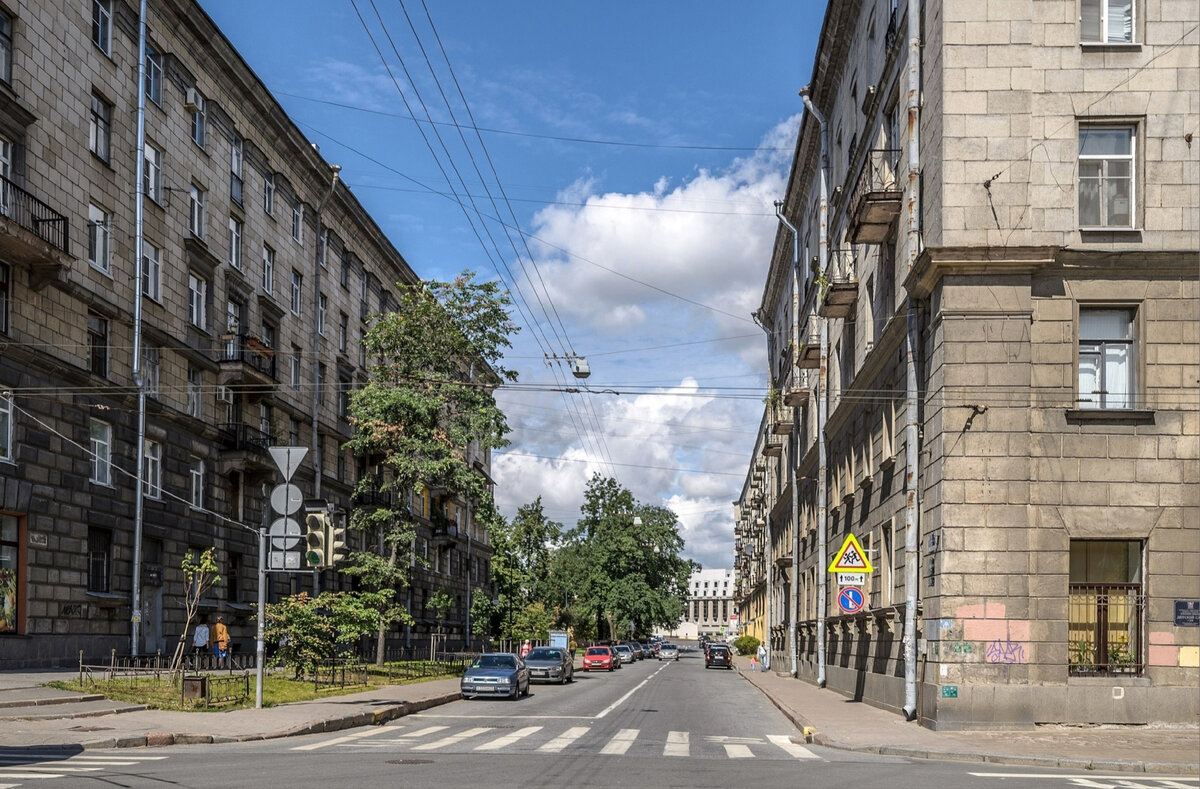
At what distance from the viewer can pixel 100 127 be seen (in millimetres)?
33094

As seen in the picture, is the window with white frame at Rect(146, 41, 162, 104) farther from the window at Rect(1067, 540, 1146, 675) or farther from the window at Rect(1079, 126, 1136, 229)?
the window at Rect(1067, 540, 1146, 675)

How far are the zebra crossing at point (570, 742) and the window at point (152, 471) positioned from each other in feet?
55.5

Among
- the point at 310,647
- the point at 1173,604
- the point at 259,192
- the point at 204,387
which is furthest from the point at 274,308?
the point at 1173,604

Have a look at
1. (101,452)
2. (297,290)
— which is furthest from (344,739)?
(297,290)

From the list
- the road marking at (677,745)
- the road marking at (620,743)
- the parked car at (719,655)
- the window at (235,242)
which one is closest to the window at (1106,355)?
the road marking at (677,745)

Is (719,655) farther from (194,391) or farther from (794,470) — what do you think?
(194,391)

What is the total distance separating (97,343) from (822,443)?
21619mm

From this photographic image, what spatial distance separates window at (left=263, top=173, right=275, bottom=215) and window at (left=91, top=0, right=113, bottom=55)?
13371 mm

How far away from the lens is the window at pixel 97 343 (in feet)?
105

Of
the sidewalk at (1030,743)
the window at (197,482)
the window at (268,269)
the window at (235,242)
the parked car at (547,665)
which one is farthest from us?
the window at (268,269)

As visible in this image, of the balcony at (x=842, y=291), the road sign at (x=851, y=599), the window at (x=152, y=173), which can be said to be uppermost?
the window at (x=152, y=173)

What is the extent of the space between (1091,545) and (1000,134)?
7.67 metres

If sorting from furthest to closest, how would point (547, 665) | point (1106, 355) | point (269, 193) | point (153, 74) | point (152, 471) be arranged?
point (269, 193), point (547, 665), point (153, 74), point (152, 471), point (1106, 355)

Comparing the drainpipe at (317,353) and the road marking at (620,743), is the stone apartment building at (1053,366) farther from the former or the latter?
the drainpipe at (317,353)
